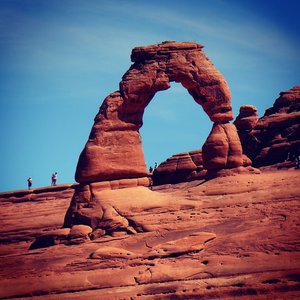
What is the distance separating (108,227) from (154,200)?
2.49m

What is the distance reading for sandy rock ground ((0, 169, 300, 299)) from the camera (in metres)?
24.5

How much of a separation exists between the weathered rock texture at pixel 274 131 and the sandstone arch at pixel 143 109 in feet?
59.7

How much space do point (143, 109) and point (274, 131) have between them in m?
21.5

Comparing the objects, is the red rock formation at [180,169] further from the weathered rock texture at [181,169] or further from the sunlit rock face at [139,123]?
the sunlit rock face at [139,123]

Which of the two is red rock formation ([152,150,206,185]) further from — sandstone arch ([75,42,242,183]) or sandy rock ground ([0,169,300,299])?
sandy rock ground ([0,169,300,299])

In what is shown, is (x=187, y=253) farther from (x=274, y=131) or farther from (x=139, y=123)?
(x=274, y=131)

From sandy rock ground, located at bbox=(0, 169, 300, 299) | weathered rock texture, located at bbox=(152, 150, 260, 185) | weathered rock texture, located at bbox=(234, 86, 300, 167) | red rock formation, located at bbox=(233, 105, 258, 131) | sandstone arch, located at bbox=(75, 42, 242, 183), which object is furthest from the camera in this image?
red rock formation, located at bbox=(233, 105, 258, 131)

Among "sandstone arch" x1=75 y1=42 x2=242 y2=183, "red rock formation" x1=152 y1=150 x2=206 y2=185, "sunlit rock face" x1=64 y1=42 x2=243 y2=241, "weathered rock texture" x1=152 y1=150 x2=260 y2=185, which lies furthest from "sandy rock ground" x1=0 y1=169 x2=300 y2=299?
"red rock formation" x1=152 y1=150 x2=206 y2=185

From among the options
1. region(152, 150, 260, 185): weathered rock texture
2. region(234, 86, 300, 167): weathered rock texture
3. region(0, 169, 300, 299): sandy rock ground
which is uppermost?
region(234, 86, 300, 167): weathered rock texture

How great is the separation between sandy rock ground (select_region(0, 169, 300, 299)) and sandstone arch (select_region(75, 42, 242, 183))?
4.50ft

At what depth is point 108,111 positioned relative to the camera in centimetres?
3347

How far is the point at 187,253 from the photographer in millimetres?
26828

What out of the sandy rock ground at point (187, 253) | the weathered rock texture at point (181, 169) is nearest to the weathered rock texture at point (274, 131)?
the weathered rock texture at point (181, 169)

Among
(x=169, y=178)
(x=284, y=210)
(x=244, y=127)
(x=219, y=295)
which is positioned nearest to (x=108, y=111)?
(x=284, y=210)
